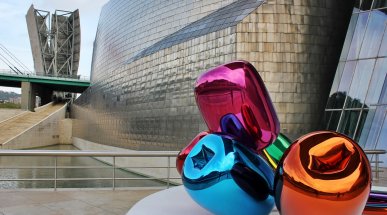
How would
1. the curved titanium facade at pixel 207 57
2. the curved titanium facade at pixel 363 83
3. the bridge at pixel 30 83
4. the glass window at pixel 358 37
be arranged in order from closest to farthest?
the curved titanium facade at pixel 363 83 → the glass window at pixel 358 37 → the curved titanium facade at pixel 207 57 → the bridge at pixel 30 83

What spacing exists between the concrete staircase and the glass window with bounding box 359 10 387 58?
1578 inches

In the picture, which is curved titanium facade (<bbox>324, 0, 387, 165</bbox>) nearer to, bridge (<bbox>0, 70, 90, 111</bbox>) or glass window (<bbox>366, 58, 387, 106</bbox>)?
glass window (<bbox>366, 58, 387, 106</bbox>)

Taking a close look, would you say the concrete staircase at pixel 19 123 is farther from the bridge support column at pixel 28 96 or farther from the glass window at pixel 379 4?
the glass window at pixel 379 4

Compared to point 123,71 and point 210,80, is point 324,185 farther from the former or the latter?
point 123,71

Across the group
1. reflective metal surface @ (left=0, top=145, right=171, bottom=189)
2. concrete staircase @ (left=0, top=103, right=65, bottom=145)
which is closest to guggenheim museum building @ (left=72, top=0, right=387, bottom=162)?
reflective metal surface @ (left=0, top=145, right=171, bottom=189)

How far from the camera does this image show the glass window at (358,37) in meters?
15.8

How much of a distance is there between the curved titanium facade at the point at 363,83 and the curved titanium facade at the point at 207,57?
→ 4.22 feet

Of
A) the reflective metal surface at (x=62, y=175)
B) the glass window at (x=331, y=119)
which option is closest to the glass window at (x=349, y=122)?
the glass window at (x=331, y=119)

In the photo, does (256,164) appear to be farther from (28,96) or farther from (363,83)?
(28,96)

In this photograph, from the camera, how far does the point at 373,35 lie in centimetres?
1523

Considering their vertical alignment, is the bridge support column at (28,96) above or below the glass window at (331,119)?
below

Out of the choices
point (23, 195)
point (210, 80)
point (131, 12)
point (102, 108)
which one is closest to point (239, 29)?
point (23, 195)

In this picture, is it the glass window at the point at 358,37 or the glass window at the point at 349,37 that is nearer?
the glass window at the point at 358,37

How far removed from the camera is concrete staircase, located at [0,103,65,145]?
47844 mm
